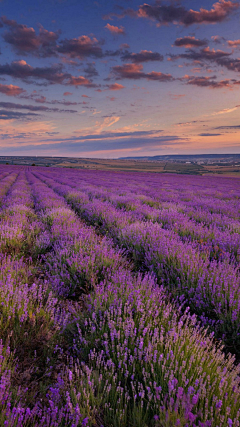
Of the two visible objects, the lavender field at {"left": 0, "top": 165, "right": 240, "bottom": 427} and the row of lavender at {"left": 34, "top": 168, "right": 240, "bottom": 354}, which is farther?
the row of lavender at {"left": 34, "top": 168, "right": 240, "bottom": 354}

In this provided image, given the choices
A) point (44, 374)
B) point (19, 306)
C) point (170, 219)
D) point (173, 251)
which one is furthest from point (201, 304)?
point (170, 219)

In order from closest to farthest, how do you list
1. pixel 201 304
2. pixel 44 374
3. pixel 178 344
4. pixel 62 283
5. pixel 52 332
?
pixel 178 344 → pixel 44 374 → pixel 52 332 → pixel 201 304 → pixel 62 283

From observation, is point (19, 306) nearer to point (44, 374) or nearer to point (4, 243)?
point (44, 374)

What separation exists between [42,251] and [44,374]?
2798mm

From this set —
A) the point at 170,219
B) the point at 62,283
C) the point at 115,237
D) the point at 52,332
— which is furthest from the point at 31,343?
the point at 170,219

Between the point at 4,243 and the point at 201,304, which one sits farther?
the point at 4,243

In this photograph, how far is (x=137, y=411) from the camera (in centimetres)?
125

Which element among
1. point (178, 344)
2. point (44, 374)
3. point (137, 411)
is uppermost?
point (178, 344)

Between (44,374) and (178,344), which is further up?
(178,344)

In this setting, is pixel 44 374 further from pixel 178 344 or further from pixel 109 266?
pixel 109 266

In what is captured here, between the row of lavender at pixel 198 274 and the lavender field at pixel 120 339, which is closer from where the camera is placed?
the lavender field at pixel 120 339

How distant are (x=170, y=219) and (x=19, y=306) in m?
4.99

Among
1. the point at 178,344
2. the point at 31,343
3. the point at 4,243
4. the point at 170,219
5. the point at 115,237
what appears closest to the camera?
the point at 178,344

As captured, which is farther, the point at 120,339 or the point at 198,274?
the point at 198,274
